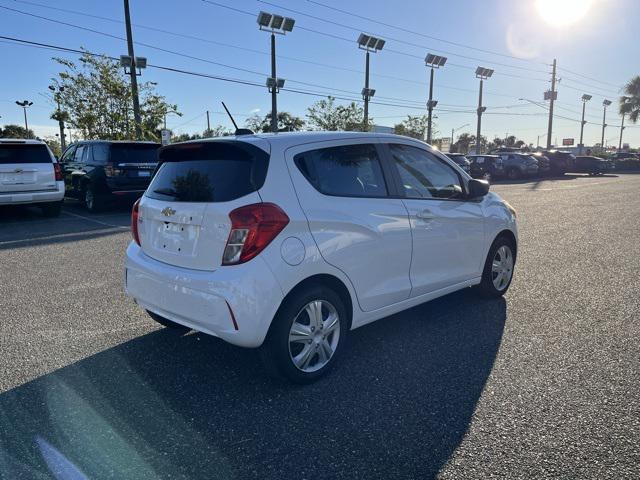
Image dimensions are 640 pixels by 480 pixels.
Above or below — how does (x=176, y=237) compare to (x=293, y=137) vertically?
below

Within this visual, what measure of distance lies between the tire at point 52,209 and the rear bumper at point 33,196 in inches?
11.8

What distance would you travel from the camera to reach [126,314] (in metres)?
Answer: 4.72

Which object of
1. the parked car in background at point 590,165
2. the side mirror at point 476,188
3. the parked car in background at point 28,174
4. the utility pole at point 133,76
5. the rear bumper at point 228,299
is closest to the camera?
the rear bumper at point 228,299

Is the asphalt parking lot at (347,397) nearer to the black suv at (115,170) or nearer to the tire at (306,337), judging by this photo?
the tire at (306,337)

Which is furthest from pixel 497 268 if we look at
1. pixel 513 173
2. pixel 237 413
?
pixel 513 173

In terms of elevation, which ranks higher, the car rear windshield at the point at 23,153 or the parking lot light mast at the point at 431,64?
the parking lot light mast at the point at 431,64

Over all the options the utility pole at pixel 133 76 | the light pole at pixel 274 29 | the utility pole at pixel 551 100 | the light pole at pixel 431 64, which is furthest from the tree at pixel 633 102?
the utility pole at pixel 133 76

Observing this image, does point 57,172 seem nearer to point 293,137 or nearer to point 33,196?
point 33,196

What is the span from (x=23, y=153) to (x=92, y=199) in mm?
2027

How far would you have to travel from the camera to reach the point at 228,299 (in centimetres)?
300

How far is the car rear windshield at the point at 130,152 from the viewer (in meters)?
11.7

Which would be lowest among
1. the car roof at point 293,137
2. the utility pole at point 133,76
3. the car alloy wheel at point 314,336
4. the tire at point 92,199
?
the car alloy wheel at point 314,336

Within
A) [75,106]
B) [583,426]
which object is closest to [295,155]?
[583,426]

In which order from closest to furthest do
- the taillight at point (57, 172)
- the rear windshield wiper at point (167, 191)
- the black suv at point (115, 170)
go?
the rear windshield wiper at point (167, 191)
the taillight at point (57, 172)
the black suv at point (115, 170)
